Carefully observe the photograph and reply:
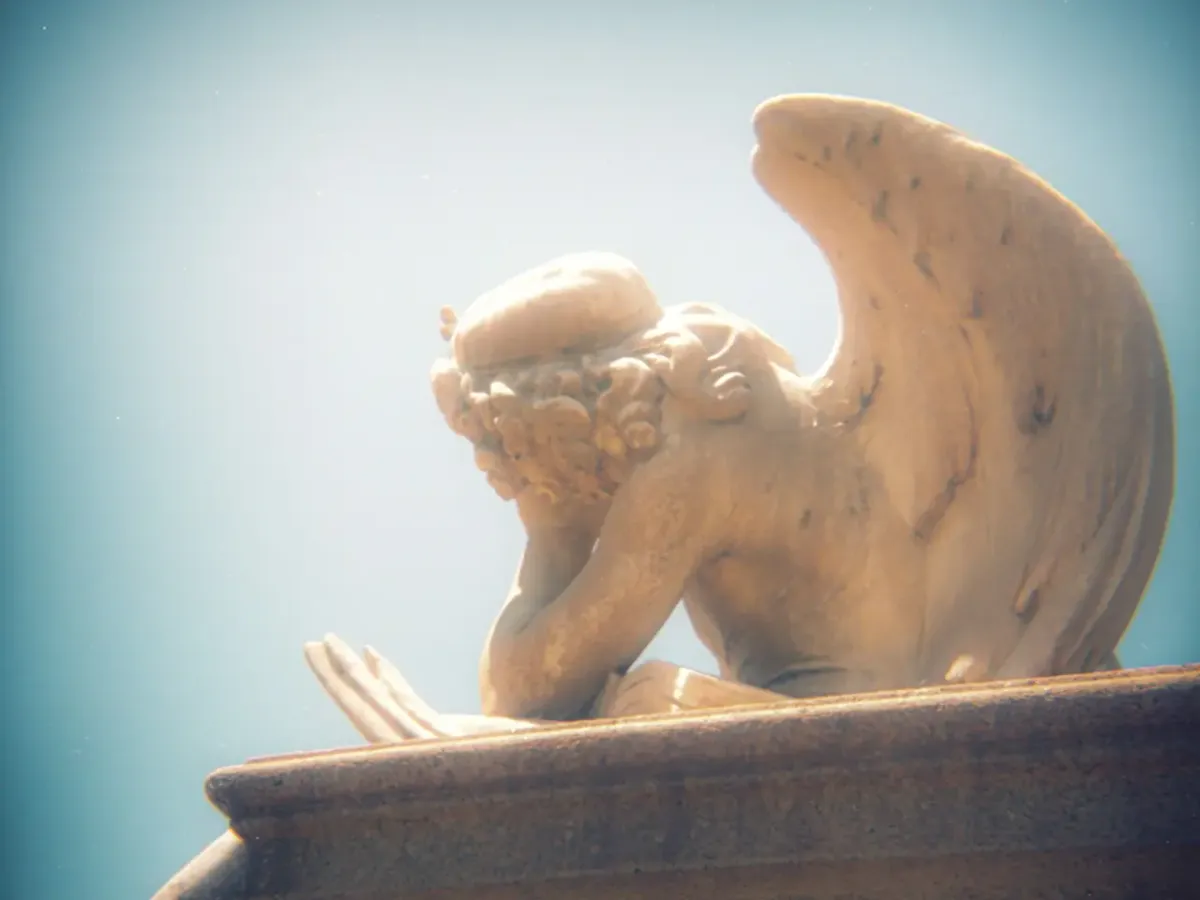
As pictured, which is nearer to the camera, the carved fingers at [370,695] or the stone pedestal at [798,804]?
the stone pedestal at [798,804]

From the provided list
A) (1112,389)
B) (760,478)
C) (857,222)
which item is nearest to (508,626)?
(760,478)

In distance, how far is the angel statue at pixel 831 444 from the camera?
2.38 meters

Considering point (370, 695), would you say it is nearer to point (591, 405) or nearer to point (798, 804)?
point (591, 405)

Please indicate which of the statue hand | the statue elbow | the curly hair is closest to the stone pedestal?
the statue hand

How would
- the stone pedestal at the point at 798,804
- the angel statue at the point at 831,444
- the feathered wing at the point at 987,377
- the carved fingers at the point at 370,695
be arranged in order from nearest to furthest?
the stone pedestal at the point at 798,804 < the feathered wing at the point at 987,377 < the angel statue at the point at 831,444 < the carved fingers at the point at 370,695

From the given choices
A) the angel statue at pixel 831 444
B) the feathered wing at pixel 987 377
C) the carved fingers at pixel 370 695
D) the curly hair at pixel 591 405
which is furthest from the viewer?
the curly hair at pixel 591 405

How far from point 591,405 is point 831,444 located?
0.56m

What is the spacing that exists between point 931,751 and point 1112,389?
1.01m

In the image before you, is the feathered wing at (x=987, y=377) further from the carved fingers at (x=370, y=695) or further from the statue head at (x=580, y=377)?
the carved fingers at (x=370, y=695)

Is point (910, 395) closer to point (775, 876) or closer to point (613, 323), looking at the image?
point (613, 323)

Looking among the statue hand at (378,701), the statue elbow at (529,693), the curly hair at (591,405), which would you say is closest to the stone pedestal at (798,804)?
the statue hand at (378,701)

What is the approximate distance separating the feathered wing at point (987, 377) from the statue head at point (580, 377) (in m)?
0.32

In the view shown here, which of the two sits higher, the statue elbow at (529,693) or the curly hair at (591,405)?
the curly hair at (591,405)

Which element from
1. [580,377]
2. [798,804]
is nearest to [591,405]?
[580,377]
